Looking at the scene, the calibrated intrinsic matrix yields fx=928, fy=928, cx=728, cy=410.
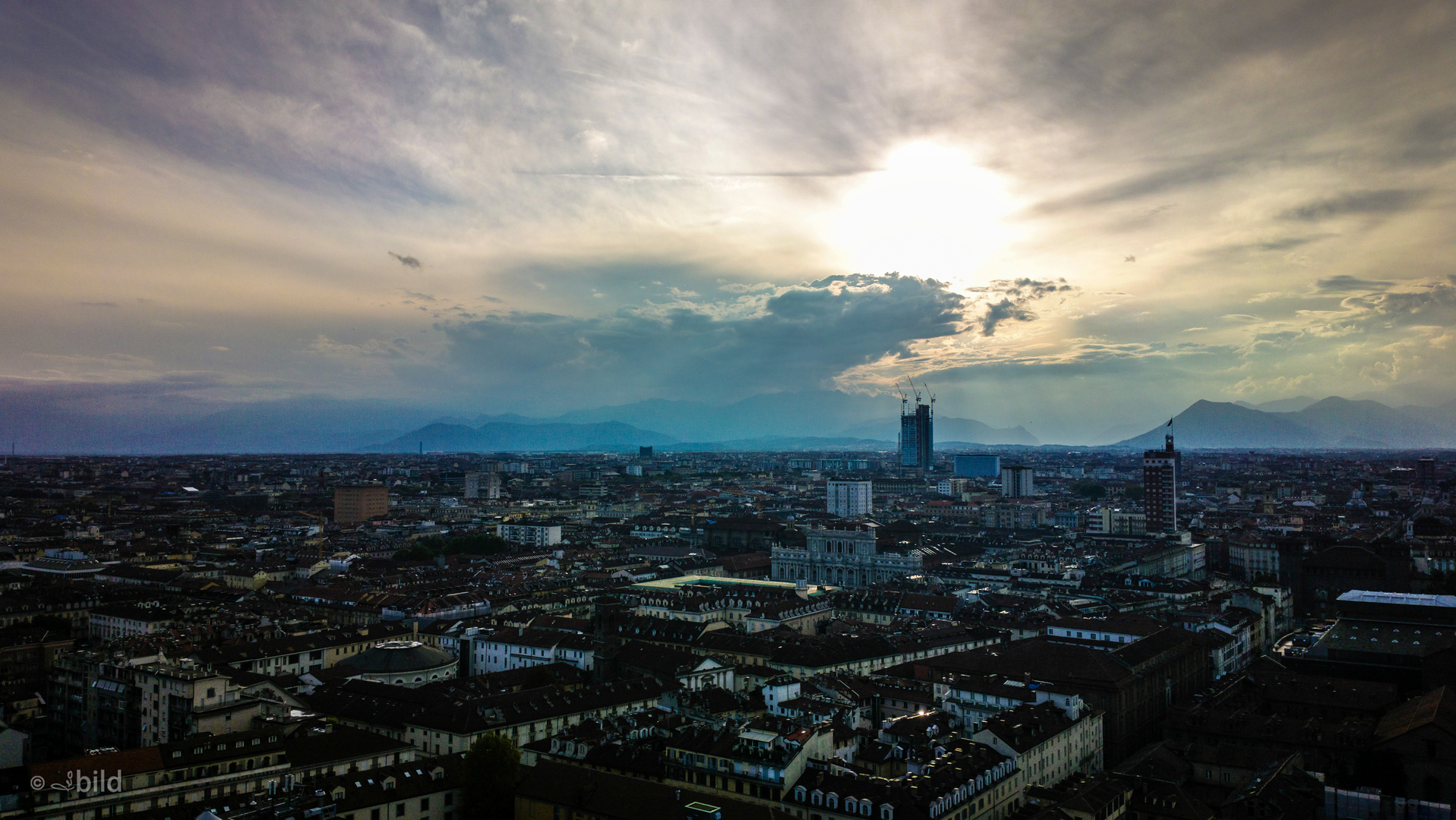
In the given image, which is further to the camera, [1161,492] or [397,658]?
[1161,492]

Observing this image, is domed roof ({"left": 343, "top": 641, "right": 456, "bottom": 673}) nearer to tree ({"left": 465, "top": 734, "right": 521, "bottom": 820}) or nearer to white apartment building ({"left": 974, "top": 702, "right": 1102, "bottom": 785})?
tree ({"left": 465, "top": 734, "right": 521, "bottom": 820})

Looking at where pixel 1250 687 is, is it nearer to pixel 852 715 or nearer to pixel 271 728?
pixel 852 715

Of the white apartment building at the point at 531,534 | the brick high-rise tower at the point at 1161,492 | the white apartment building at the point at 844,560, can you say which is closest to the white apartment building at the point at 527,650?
the white apartment building at the point at 844,560

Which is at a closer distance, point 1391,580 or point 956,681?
point 956,681

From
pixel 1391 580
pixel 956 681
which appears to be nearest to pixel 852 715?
pixel 956 681

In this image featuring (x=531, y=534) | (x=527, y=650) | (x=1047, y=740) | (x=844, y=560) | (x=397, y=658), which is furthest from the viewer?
(x=531, y=534)

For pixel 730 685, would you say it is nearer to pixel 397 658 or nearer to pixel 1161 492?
Answer: pixel 397 658

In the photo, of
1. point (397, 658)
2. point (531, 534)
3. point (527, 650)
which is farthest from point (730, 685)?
point (531, 534)
